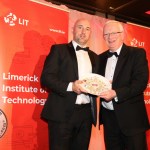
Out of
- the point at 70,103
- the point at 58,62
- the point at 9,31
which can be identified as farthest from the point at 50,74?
the point at 9,31

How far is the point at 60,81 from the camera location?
285 cm

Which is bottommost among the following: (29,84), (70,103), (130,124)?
(130,124)

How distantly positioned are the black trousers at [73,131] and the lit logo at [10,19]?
4.36 ft

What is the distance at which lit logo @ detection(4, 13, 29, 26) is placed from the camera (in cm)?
335

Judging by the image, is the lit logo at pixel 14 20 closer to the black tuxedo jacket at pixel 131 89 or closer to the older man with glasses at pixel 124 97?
the older man with glasses at pixel 124 97

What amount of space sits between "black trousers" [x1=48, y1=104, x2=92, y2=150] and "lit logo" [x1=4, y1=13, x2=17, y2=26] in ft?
4.36

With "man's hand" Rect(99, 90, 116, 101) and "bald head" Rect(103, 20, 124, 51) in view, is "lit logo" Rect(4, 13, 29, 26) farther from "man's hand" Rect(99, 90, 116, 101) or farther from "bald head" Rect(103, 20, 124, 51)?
"man's hand" Rect(99, 90, 116, 101)

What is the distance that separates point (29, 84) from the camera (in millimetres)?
3479

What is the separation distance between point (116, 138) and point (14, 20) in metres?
1.86

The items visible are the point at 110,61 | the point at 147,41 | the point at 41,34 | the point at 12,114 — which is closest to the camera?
the point at 110,61

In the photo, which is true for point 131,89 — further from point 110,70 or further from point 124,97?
point 110,70

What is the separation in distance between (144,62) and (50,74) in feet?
3.29

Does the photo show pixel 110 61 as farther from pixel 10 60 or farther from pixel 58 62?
pixel 10 60

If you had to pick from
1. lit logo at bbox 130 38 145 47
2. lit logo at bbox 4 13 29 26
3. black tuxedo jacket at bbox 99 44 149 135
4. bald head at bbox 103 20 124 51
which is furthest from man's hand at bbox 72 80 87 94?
lit logo at bbox 130 38 145 47
